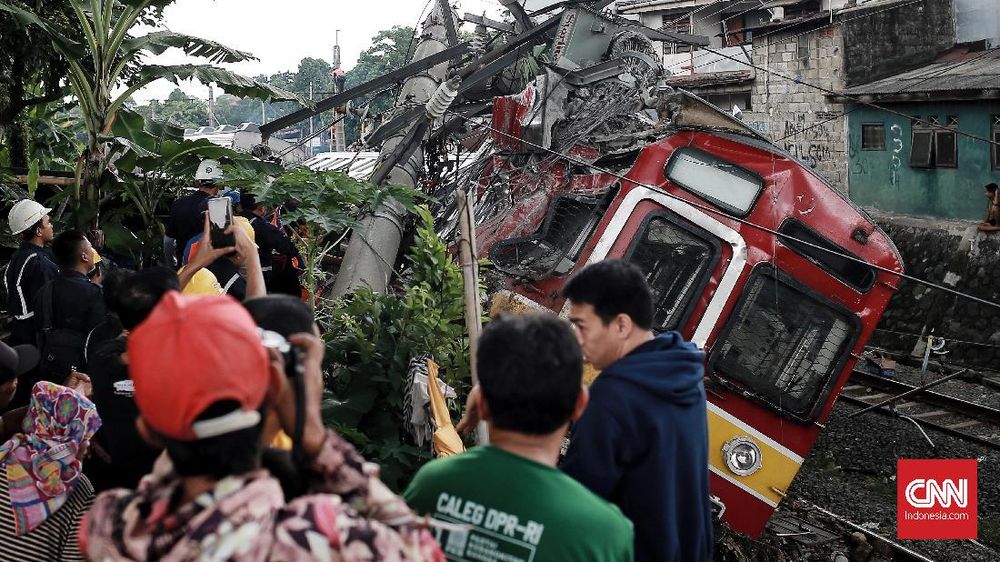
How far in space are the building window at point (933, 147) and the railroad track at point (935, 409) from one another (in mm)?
7579

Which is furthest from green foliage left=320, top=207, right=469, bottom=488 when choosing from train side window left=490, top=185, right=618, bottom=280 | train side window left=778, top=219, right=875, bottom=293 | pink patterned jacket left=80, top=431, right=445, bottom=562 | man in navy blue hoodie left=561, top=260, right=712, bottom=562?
pink patterned jacket left=80, top=431, right=445, bottom=562

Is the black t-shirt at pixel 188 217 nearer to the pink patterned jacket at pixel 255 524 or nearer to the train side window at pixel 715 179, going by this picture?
the train side window at pixel 715 179

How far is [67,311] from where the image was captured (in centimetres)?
467

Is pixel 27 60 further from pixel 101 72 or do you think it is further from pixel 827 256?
pixel 827 256

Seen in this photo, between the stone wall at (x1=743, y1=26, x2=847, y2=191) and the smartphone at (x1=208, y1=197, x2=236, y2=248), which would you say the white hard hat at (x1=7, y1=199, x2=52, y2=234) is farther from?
the stone wall at (x1=743, y1=26, x2=847, y2=191)

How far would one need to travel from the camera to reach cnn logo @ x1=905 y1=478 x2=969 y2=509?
27.0 feet

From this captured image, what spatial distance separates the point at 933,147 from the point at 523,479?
18.4m

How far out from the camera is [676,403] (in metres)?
2.72

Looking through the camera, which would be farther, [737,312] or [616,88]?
[616,88]

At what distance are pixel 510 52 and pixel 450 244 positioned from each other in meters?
3.59

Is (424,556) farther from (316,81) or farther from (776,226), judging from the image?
(316,81)

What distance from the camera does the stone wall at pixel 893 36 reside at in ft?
70.2

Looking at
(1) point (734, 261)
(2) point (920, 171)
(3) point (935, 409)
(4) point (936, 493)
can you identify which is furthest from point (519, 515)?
(2) point (920, 171)

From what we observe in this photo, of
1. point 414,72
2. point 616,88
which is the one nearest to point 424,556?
point 616,88
